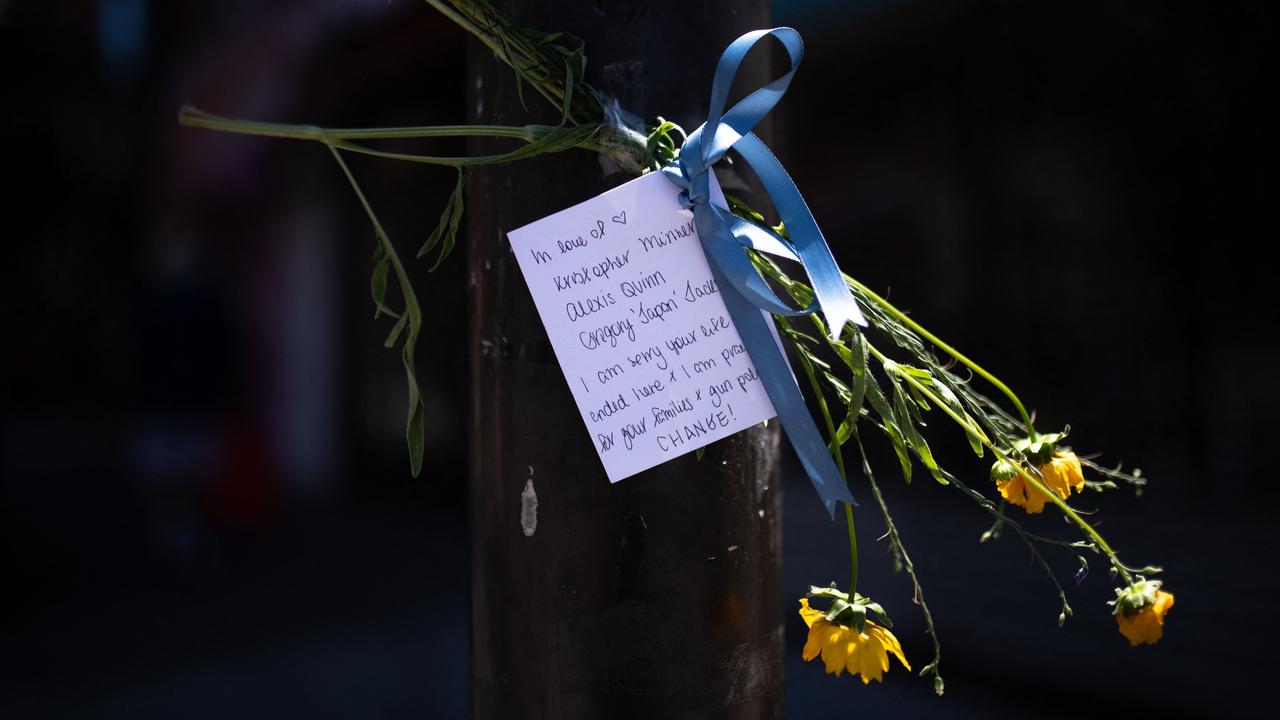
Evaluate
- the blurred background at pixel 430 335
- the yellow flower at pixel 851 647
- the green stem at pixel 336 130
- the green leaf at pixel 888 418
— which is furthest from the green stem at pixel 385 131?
the blurred background at pixel 430 335

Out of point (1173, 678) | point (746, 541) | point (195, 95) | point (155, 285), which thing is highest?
point (195, 95)

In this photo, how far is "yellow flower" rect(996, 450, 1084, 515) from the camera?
3.28 ft

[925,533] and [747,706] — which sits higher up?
[925,533]

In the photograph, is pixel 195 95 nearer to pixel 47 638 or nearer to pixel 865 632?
pixel 47 638

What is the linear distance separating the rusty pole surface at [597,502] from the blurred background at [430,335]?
267 centimetres

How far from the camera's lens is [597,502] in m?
0.95

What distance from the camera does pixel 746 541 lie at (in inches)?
39.4

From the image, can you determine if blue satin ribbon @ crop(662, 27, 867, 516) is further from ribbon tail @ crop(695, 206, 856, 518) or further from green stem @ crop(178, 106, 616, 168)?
green stem @ crop(178, 106, 616, 168)

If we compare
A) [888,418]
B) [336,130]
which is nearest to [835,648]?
[888,418]

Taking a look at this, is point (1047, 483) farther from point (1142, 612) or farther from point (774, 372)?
point (774, 372)

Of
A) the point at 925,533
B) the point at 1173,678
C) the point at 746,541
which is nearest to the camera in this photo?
the point at 746,541

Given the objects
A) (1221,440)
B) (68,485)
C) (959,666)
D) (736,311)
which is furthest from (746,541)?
(68,485)

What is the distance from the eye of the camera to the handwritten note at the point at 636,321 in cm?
89

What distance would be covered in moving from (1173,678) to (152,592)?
3.80 metres
